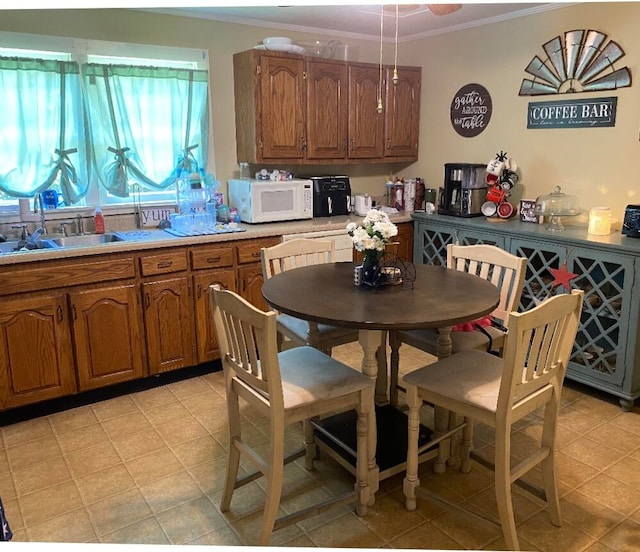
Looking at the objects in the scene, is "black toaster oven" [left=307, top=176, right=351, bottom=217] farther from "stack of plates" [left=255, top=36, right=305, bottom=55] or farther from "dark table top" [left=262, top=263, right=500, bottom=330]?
"dark table top" [left=262, top=263, right=500, bottom=330]

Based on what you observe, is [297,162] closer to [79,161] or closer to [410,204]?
[410,204]

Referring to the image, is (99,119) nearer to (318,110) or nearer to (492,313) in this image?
(318,110)

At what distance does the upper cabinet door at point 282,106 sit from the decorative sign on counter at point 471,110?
4.19 feet

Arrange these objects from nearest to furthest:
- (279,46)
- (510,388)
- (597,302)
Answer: (510,388) < (597,302) < (279,46)

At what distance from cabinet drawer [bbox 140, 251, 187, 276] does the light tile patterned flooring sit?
80cm

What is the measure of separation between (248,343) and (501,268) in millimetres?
1472

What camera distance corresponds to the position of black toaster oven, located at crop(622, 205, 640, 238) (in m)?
3.14

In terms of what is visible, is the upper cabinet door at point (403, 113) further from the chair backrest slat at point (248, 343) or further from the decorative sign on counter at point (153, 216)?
the chair backrest slat at point (248, 343)

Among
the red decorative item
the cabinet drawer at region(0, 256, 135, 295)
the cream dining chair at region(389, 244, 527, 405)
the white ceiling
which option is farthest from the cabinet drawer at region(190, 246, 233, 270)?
the red decorative item

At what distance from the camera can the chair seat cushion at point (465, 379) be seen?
6.70ft

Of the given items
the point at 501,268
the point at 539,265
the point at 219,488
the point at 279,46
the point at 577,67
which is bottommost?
the point at 219,488

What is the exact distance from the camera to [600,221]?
331 centimetres

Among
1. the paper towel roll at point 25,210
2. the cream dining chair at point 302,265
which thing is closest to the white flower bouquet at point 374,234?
the cream dining chair at point 302,265

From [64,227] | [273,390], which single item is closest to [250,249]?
[64,227]
